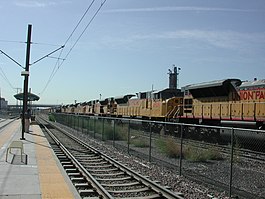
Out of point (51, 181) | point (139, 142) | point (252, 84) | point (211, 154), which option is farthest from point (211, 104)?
point (51, 181)

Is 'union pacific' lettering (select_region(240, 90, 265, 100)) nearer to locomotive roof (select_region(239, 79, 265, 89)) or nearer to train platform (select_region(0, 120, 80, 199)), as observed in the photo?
locomotive roof (select_region(239, 79, 265, 89))

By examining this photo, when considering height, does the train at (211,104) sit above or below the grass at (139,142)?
above

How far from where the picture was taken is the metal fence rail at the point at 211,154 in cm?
1030

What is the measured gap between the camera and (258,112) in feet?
66.1

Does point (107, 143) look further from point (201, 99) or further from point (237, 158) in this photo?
point (237, 158)

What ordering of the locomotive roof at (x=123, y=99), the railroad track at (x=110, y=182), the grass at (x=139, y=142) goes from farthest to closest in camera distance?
the locomotive roof at (x=123, y=99)
the grass at (x=139, y=142)
the railroad track at (x=110, y=182)

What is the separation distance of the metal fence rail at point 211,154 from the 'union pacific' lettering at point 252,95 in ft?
9.99

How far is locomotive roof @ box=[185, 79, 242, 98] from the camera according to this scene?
920 inches

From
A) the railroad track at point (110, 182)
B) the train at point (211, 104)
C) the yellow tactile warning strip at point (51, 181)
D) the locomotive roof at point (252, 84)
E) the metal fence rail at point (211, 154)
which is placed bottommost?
the railroad track at point (110, 182)

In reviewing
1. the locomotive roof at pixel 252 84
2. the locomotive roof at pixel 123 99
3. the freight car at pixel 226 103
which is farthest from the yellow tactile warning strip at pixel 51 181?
the locomotive roof at pixel 123 99

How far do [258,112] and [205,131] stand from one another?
10.9 feet

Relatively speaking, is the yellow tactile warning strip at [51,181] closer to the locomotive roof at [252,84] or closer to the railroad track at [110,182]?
the railroad track at [110,182]

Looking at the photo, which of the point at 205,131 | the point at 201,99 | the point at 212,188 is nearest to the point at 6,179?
the point at 212,188

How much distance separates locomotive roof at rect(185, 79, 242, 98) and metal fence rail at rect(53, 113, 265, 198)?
474 centimetres
